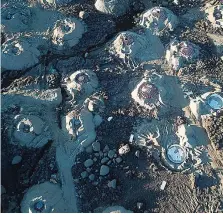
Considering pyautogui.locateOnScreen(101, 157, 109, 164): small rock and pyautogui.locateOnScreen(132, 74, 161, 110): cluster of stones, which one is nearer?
pyautogui.locateOnScreen(101, 157, 109, 164): small rock

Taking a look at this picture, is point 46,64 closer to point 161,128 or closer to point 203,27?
point 161,128

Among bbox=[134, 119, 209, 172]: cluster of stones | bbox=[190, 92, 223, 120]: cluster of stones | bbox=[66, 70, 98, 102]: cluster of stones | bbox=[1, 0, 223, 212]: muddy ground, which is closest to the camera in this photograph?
bbox=[1, 0, 223, 212]: muddy ground

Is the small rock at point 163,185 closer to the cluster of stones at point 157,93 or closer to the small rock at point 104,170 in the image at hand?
the small rock at point 104,170

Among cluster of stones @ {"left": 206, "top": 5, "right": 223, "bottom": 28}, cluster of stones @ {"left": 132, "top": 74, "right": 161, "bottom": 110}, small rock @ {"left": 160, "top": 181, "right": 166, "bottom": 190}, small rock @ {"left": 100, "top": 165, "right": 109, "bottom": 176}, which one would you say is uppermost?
cluster of stones @ {"left": 206, "top": 5, "right": 223, "bottom": 28}

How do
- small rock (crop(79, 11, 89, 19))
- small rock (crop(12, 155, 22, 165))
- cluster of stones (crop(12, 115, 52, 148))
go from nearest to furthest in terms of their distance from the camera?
small rock (crop(12, 155, 22, 165)), cluster of stones (crop(12, 115, 52, 148)), small rock (crop(79, 11, 89, 19))

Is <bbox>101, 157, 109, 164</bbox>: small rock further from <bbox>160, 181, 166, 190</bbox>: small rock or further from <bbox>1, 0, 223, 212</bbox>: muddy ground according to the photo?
<bbox>160, 181, 166, 190</bbox>: small rock

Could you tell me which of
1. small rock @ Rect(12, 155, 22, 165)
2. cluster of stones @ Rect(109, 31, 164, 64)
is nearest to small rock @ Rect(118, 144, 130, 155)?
small rock @ Rect(12, 155, 22, 165)
